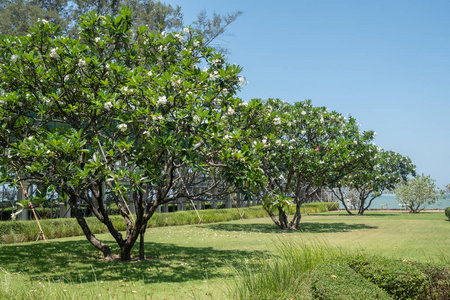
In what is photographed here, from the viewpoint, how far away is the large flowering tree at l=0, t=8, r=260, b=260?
283 inches

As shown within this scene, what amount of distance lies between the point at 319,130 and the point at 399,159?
23690 mm

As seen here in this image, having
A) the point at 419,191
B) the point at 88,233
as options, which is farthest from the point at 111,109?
the point at 419,191

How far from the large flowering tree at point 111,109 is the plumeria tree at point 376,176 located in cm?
1288

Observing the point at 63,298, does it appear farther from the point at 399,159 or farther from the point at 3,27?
the point at 399,159

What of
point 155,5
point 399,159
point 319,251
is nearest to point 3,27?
point 155,5

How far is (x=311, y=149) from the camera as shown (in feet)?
58.7

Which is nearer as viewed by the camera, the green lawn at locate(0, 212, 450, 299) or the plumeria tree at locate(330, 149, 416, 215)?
the green lawn at locate(0, 212, 450, 299)

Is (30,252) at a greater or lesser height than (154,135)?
lesser

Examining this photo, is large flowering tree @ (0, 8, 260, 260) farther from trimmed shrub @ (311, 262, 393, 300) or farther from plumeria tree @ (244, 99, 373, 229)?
plumeria tree @ (244, 99, 373, 229)

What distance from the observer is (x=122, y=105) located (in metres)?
7.86

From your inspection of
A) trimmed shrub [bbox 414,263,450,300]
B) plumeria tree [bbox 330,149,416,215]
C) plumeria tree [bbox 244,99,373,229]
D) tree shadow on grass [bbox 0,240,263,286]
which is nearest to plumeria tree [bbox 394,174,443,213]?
plumeria tree [bbox 330,149,416,215]

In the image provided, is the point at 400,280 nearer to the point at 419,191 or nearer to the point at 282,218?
the point at 282,218

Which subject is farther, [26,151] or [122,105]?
[122,105]

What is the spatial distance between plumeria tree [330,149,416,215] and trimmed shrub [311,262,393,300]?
1464cm
